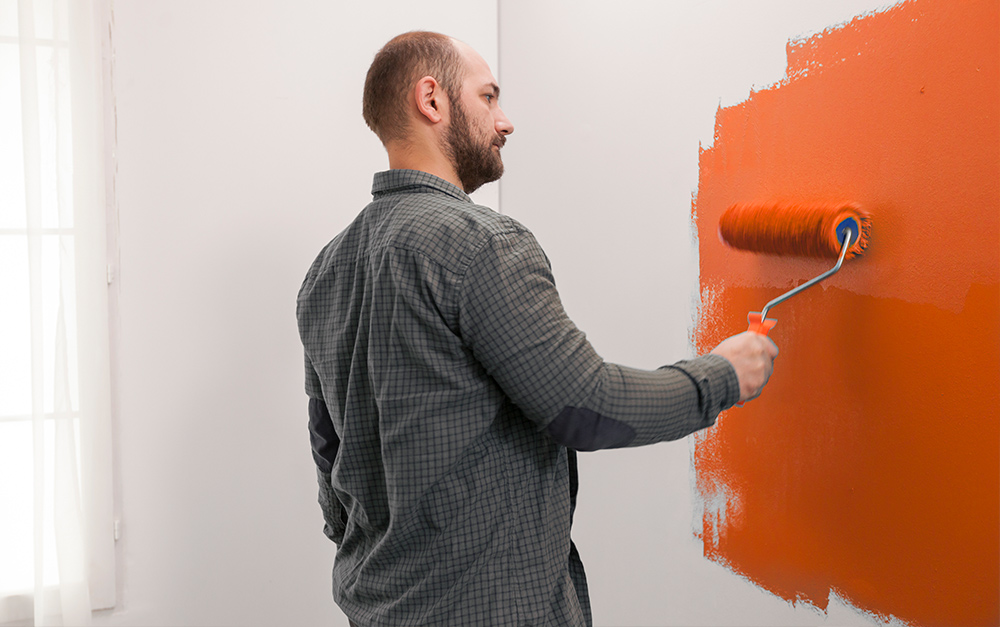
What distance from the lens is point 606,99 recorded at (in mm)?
1500

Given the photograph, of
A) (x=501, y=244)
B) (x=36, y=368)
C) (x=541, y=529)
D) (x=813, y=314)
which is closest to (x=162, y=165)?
(x=36, y=368)

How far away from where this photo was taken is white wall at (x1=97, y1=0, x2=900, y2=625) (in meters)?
1.51

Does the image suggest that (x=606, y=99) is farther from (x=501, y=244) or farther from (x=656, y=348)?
(x=501, y=244)

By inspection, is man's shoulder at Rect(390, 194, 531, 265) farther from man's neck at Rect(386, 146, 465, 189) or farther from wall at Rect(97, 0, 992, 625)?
wall at Rect(97, 0, 992, 625)

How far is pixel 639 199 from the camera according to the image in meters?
1.40

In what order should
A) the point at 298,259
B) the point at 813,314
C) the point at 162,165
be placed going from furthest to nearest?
the point at 298,259
the point at 162,165
the point at 813,314

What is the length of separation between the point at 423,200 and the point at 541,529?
44 centimetres

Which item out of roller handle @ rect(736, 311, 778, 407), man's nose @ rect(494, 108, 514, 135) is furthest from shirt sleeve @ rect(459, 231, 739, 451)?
man's nose @ rect(494, 108, 514, 135)

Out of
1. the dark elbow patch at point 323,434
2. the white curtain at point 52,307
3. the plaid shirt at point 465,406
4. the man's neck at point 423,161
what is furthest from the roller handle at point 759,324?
the white curtain at point 52,307

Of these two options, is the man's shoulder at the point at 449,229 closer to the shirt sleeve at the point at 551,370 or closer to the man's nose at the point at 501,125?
the shirt sleeve at the point at 551,370

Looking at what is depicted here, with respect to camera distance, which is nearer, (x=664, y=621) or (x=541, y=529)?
(x=541, y=529)

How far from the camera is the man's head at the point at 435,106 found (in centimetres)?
95

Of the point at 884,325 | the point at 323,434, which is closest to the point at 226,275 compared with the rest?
the point at 323,434

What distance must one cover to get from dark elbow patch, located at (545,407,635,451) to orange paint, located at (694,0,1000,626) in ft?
1.24
